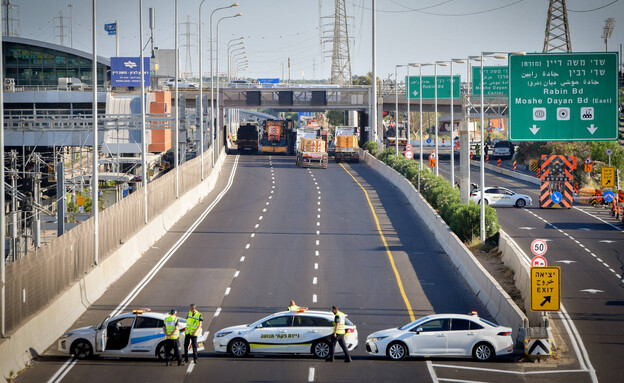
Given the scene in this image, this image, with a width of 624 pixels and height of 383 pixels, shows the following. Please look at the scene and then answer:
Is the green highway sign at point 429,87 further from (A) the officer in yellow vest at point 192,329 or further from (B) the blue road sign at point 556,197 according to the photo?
(A) the officer in yellow vest at point 192,329

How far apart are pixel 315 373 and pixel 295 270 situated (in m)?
12.9

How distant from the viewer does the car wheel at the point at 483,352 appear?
2177 centimetres

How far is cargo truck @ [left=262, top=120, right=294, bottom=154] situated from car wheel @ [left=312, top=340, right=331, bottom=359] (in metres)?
74.3

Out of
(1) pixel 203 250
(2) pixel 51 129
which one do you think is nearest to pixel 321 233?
(1) pixel 203 250

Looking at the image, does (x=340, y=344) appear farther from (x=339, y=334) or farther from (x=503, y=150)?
(x=503, y=150)

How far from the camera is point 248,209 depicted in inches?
1959

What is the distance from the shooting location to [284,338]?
71.6 ft

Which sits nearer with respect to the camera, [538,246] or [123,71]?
[538,246]

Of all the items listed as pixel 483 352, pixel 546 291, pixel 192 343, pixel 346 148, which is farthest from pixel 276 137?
pixel 192 343

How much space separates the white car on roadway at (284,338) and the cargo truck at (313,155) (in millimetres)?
54671

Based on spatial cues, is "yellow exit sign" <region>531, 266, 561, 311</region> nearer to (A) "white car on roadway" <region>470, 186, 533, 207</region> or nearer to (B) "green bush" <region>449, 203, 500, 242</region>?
(B) "green bush" <region>449, 203, 500, 242</region>

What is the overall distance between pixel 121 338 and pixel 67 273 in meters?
4.64

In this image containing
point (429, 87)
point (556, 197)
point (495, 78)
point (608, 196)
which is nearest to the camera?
point (608, 196)

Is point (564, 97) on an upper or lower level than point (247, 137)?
upper
